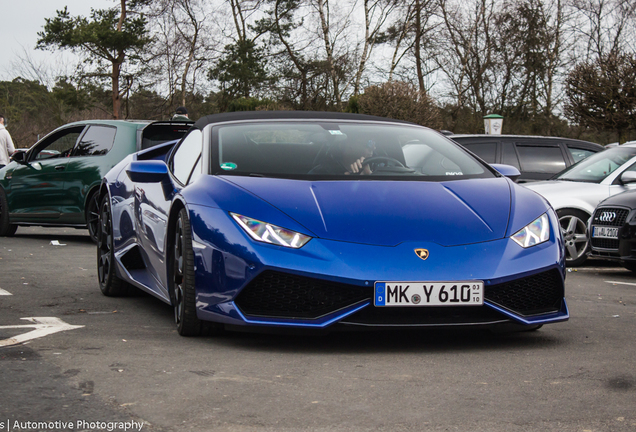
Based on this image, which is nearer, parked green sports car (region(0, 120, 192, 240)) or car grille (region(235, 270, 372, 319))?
car grille (region(235, 270, 372, 319))

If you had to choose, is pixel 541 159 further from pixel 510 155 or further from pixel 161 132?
pixel 161 132

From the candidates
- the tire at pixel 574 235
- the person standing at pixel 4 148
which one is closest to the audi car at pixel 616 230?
the tire at pixel 574 235

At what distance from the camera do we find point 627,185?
33.2 feet

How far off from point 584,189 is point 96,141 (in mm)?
6154

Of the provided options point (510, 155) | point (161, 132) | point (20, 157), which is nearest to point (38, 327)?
point (161, 132)

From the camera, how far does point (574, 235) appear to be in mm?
10031

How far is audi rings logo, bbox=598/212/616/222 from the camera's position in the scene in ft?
29.4

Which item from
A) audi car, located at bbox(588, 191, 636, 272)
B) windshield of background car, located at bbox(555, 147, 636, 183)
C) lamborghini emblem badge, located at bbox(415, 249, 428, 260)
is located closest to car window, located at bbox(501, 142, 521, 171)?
windshield of background car, located at bbox(555, 147, 636, 183)

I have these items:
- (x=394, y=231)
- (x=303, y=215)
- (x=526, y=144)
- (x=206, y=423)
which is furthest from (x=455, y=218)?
(x=526, y=144)

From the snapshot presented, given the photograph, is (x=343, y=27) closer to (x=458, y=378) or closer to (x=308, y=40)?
(x=308, y=40)

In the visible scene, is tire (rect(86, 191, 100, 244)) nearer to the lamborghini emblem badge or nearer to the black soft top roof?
the black soft top roof

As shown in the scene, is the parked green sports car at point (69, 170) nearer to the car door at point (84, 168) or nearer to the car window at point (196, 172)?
the car door at point (84, 168)

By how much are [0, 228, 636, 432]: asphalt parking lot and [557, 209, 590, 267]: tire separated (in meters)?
4.35

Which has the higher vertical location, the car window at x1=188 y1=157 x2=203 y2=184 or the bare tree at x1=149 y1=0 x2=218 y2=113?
the bare tree at x1=149 y1=0 x2=218 y2=113
